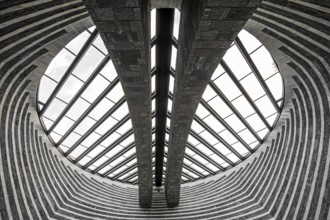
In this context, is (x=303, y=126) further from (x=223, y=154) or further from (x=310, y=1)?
(x=223, y=154)

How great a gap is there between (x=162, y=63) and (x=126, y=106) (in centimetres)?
430

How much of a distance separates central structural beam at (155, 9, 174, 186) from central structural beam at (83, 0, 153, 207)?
2.04 meters

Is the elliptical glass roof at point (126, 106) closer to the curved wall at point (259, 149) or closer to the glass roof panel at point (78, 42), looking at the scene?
the glass roof panel at point (78, 42)

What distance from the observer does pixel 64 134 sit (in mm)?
15234

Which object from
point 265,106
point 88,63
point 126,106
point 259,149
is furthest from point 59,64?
point 259,149

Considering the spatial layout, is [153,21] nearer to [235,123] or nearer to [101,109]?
[101,109]

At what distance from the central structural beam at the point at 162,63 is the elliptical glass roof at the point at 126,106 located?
199 millimetres

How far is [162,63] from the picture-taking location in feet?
34.7

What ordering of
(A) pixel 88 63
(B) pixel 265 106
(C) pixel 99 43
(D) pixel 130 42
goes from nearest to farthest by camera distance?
(D) pixel 130 42 → (C) pixel 99 43 → (A) pixel 88 63 → (B) pixel 265 106

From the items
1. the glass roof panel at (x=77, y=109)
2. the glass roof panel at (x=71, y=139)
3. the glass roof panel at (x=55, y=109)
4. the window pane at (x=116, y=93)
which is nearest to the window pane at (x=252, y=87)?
the window pane at (x=116, y=93)

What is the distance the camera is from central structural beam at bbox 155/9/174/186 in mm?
8625

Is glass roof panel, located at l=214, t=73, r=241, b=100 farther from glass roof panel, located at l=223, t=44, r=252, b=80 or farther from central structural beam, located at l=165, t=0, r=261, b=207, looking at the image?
central structural beam, located at l=165, t=0, r=261, b=207

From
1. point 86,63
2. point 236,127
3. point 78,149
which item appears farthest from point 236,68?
point 78,149

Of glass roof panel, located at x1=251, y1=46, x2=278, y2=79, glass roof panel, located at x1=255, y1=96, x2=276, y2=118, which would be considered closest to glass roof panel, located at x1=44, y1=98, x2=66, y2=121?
glass roof panel, located at x1=251, y1=46, x2=278, y2=79
